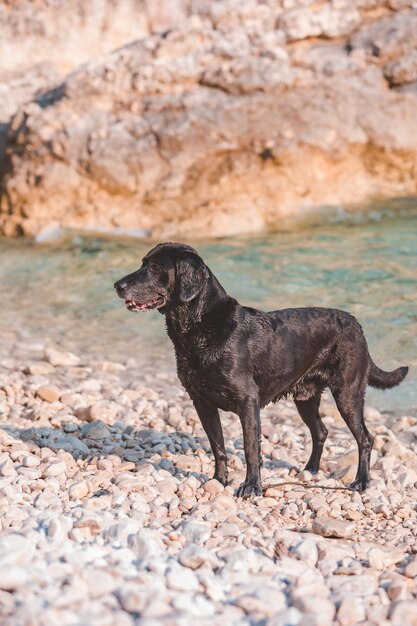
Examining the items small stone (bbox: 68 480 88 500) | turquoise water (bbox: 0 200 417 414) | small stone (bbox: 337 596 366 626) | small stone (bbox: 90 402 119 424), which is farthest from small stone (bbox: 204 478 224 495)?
turquoise water (bbox: 0 200 417 414)

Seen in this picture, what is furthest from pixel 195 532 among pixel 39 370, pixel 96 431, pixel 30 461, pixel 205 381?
pixel 39 370

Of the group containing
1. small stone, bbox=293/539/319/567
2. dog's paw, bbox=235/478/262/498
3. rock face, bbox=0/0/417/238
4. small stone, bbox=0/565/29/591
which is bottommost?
dog's paw, bbox=235/478/262/498

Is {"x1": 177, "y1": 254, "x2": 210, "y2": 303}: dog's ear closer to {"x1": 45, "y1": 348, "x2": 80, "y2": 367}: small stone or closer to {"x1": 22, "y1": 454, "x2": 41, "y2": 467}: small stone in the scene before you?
{"x1": 22, "y1": 454, "x2": 41, "y2": 467}: small stone

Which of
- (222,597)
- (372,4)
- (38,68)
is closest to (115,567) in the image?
(222,597)

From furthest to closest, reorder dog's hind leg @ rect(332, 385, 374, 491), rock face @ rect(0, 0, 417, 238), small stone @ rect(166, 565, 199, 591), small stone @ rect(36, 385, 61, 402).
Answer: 1. rock face @ rect(0, 0, 417, 238)
2. small stone @ rect(36, 385, 61, 402)
3. dog's hind leg @ rect(332, 385, 374, 491)
4. small stone @ rect(166, 565, 199, 591)

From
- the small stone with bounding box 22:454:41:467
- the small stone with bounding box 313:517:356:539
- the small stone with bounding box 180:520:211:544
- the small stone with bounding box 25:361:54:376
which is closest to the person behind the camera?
the small stone with bounding box 180:520:211:544

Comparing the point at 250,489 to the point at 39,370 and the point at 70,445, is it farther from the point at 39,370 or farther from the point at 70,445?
the point at 39,370

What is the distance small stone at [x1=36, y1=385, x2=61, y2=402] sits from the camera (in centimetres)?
681

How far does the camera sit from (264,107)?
14.2 metres

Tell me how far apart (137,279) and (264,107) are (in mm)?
10087

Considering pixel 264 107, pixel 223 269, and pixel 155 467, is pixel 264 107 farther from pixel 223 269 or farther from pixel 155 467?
pixel 155 467

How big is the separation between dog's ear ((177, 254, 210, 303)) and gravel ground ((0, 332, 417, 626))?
123 cm

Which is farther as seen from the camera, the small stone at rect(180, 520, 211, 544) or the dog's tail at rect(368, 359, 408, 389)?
the dog's tail at rect(368, 359, 408, 389)

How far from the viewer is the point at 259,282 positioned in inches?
434
